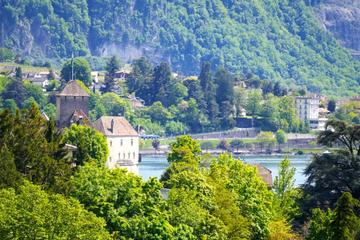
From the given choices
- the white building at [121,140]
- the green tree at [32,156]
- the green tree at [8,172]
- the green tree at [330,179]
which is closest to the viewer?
the green tree at [8,172]

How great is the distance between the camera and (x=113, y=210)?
4400cm

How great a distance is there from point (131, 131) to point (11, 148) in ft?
190

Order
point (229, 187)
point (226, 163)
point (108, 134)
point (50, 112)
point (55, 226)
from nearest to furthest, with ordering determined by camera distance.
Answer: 1. point (55, 226)
2. point (229, 187)
3. point (226, 163)
4. point (108, 134)
5. point (50, 112)

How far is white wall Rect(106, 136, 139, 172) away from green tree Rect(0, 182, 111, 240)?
55.7 metres

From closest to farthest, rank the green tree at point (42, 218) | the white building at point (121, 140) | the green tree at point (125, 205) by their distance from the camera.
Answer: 1. the green tree at point (42, 218)
2. the green tree at point (125, 205)
3. the white building at point (121, 140)

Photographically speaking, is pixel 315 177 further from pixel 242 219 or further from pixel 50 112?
pixel 50 112

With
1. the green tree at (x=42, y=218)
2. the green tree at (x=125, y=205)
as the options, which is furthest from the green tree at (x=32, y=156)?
the green tree at (x=42, y=218)

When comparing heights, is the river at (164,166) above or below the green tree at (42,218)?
below

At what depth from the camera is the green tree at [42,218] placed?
37688 mm

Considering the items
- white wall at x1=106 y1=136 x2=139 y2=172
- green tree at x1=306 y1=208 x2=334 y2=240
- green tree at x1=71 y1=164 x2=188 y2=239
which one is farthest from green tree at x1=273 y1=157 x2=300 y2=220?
white wall at x1=106 y1=136 x2=139 y2=172

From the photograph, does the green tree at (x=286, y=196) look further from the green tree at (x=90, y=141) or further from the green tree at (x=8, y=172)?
the green tree at (x=8, y=172)

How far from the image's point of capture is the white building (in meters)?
99.1

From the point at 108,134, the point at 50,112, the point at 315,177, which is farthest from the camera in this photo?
the point at 50,112

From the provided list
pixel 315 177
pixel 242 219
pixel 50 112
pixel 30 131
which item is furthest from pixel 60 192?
pixel 50 112
